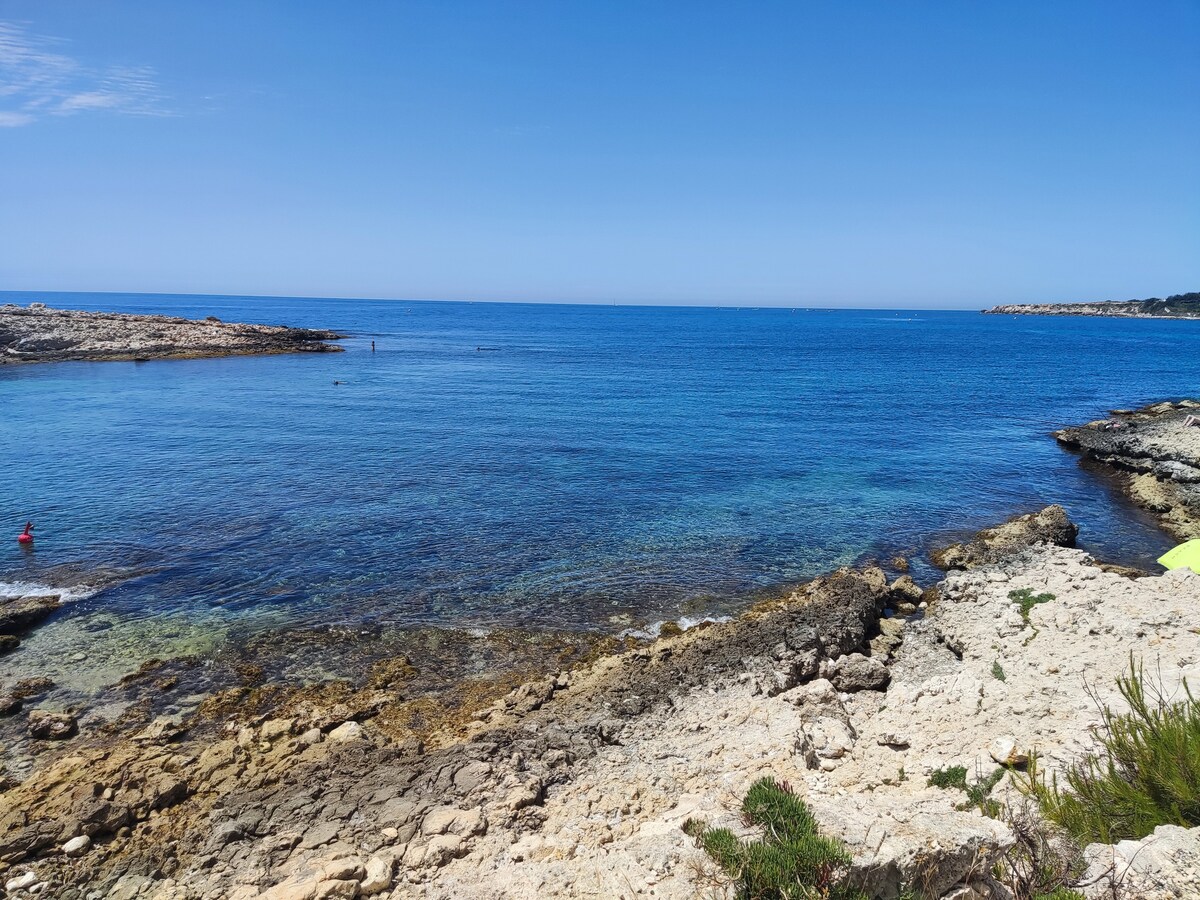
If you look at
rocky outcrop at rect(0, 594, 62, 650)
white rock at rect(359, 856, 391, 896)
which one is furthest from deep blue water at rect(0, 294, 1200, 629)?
white rock at rect(359, 856, 391, 896)

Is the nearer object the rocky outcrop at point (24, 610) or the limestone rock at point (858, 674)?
the limestone rock at point (858, 674)

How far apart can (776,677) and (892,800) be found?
4.89 metres

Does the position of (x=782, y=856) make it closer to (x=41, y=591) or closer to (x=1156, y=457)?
(x=41, y=591)

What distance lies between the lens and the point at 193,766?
11727 mm

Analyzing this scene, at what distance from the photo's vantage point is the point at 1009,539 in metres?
23.4

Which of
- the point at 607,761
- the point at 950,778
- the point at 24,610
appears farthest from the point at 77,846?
the point at 950,778

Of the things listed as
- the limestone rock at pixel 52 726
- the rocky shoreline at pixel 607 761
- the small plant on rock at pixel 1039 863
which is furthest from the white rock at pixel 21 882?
the small plant on rock at pixel 1039 863

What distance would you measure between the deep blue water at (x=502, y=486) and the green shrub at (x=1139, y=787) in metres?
11.8

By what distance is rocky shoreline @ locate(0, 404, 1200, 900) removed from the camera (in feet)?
26.6

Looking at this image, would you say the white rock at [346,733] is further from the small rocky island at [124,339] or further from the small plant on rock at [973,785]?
the small rocky island at [124,339]

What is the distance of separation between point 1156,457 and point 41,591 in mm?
46172

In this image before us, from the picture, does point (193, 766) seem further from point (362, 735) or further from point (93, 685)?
point (93, 685)

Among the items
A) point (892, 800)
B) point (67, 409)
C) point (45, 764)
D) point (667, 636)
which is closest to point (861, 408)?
point (667, 636)

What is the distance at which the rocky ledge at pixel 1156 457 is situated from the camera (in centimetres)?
2723
